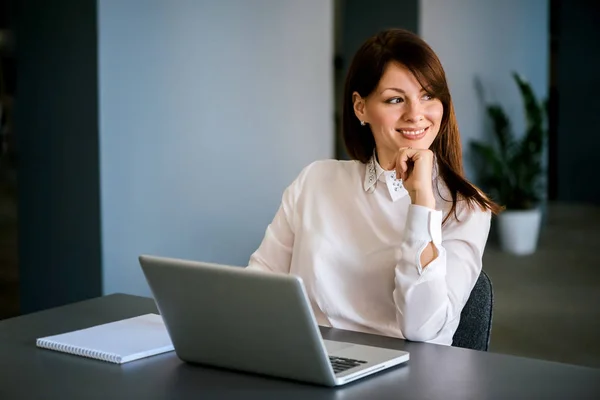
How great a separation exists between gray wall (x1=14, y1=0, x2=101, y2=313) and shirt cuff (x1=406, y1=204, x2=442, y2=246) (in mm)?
2322

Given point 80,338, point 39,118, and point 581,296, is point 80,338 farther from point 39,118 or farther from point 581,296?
point 581,296

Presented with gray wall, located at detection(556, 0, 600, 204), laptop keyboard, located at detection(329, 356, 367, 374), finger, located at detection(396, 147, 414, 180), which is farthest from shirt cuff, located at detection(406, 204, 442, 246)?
gray wall, located at detection(556, 0, 600, 204)

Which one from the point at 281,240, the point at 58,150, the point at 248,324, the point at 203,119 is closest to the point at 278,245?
the point at 281,240

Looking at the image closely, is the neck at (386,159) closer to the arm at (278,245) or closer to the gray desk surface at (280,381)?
the arm at (278,245)

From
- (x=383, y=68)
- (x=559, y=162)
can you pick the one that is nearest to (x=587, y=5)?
(x=559, y=162)

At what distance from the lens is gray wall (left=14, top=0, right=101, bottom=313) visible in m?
4.07

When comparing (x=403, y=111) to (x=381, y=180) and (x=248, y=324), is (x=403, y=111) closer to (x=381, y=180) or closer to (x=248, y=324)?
(x=381, y=180)

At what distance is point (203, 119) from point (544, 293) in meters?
3.05

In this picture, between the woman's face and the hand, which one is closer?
the hand

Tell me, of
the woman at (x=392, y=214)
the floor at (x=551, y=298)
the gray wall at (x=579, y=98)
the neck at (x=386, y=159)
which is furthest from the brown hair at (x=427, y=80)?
the gray wall at (x=579, y=98)

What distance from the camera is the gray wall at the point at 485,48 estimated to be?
745cm

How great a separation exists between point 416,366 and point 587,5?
424 inches

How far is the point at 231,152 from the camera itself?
4797 mm

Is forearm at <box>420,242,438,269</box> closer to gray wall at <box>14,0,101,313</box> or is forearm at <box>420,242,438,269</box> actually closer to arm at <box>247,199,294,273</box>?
arm at <box>247,199,294,273</box>
